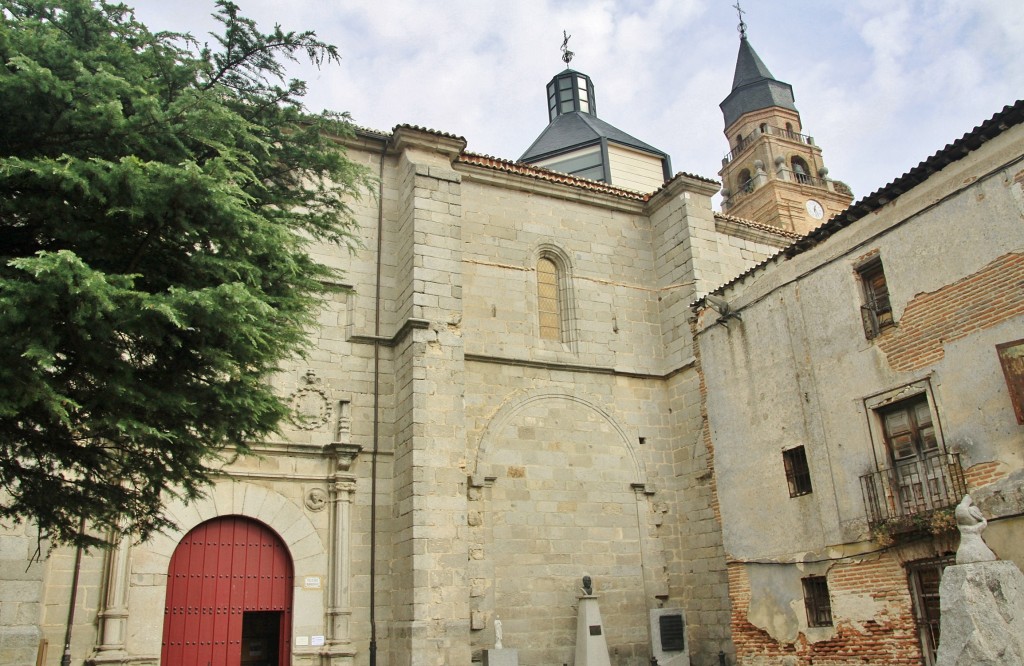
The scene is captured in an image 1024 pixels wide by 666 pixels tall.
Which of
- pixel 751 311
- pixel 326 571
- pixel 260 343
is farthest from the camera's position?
pixel 751 311

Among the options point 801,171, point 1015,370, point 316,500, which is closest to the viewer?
point 1015,370

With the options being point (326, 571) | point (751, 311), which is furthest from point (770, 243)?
point (326, 571)

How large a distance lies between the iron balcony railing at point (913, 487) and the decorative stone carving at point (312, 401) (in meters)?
7.39

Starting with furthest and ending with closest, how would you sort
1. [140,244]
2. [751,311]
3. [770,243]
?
[770,243] < [751,311] < [140,244]

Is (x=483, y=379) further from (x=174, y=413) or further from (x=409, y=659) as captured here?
(x=174, y=413)

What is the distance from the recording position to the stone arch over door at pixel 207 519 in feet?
34.1

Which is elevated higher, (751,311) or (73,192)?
(751,311)

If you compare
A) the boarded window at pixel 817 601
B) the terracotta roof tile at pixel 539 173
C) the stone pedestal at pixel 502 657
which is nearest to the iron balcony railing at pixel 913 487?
the boarded window at pixel 817 601

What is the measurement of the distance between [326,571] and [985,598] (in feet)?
27.4

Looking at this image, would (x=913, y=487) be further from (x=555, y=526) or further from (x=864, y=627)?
(x=555, y=526)

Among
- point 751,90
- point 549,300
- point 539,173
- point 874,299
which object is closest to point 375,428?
point 549,300

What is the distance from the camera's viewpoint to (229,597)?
11.3 m

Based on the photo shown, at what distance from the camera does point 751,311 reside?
1265 centimetres

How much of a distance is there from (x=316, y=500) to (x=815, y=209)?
29.1 m
